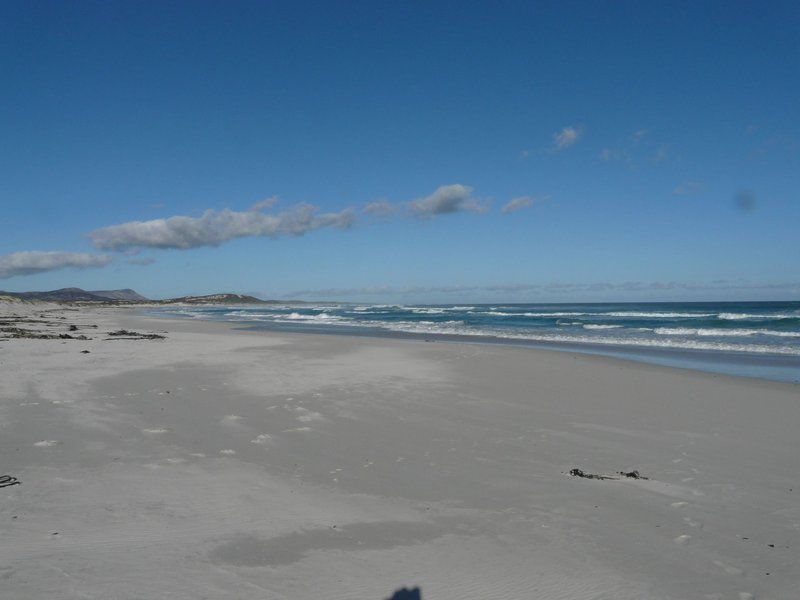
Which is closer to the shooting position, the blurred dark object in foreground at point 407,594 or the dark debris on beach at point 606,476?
the blurred dark object in foreground at point 407,594

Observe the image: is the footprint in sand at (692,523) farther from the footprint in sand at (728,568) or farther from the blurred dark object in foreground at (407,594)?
the blurred dark object in foreground at (407,594)

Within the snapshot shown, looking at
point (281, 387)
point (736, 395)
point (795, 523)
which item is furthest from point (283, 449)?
point (736, 395)

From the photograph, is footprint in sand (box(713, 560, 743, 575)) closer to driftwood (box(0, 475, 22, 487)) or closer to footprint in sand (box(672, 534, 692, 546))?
footprint in sand (box(672, 534, 692, 546))

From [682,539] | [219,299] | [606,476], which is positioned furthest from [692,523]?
[219,299]

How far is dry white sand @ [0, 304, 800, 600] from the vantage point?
3359 mm

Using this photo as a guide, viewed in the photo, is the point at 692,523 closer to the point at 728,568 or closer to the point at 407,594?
the point at 728,568

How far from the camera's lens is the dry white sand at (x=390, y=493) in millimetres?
3359

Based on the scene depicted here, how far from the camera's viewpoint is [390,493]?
16.1 ft

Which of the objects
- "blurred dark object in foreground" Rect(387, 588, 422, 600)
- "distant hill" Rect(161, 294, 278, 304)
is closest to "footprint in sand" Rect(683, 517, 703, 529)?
"blurred dark object in foreground" Rect(387, 588, 422, 600)

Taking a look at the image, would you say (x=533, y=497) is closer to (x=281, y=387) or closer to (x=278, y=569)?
(x=278, y=569)

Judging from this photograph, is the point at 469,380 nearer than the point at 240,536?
No

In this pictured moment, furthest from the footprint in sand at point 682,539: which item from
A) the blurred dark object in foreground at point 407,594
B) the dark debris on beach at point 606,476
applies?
the blurred dark object in foreground at point 407,594

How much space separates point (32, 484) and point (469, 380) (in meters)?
8.65

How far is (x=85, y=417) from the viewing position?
7324 millimetres
